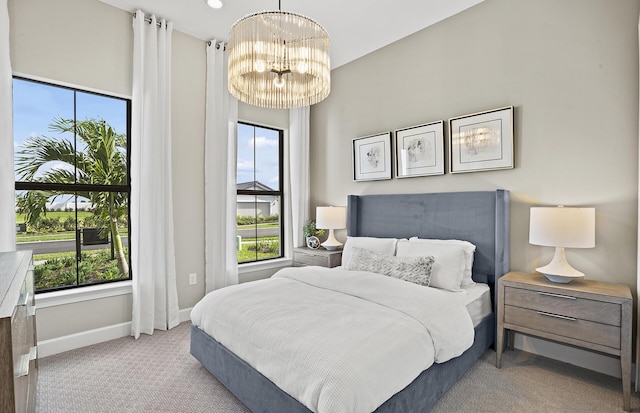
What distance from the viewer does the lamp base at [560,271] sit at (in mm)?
2264

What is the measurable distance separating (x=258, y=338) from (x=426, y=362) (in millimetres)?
945

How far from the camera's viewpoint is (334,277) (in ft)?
8.64

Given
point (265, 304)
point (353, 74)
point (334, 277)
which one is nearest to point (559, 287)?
point (334, 277)

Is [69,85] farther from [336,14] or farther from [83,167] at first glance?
[336,14]

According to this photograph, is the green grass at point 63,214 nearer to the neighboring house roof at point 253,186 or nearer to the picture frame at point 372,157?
the neighboring house roof at point 253,186

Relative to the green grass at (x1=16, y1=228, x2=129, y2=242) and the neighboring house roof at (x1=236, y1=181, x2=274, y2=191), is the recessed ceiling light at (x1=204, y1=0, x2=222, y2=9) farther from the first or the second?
the green grass at (x1=16, y1=228, x2=129, y2=242)

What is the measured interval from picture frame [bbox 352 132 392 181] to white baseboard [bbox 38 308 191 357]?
2990 millimetres

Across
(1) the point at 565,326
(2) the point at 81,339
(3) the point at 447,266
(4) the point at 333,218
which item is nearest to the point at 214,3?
(4) the point at 333,218

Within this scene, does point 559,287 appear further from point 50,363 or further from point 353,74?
point 50,363

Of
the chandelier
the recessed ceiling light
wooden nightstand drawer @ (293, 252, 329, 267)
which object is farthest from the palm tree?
wooden nightstand drawer @ (293, 252, 329, 267)

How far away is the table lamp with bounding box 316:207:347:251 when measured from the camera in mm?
4051

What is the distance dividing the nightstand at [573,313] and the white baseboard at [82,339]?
331 cm

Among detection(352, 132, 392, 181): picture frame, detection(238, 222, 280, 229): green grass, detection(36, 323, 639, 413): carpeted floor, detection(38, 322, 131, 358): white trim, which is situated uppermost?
detection(352, 132, 392, 181): picture frame

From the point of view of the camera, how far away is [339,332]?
5.55ft
